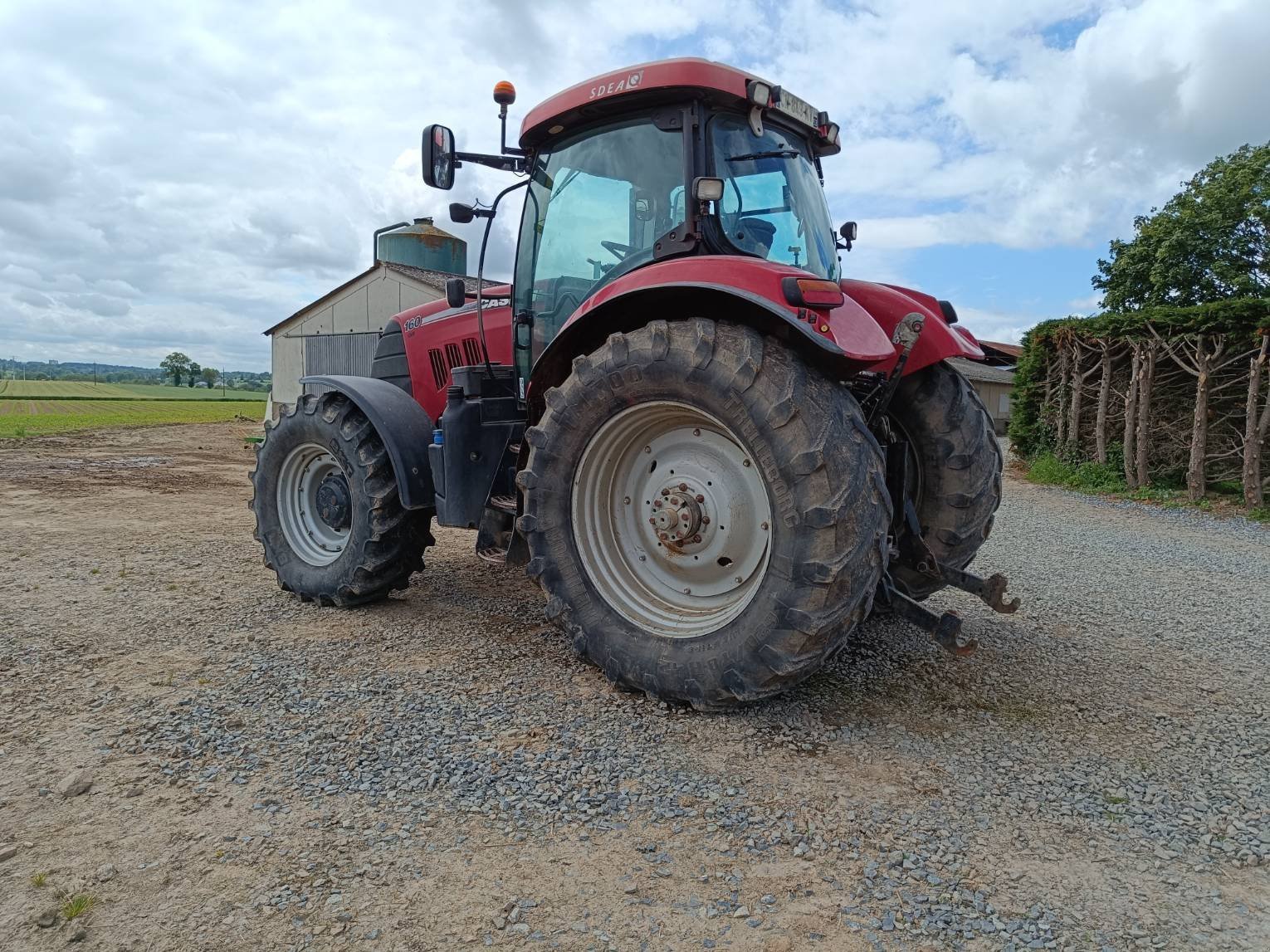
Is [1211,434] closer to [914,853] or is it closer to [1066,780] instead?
[1066,780]

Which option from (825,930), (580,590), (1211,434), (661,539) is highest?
(1211,434)

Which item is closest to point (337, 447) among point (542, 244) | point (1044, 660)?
point (542, 244)

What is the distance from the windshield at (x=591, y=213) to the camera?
362 centimetres

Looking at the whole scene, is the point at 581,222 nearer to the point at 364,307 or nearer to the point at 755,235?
the point at 755,235

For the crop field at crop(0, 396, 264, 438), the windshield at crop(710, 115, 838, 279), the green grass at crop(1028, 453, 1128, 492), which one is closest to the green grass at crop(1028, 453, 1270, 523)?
the green grass at crop(1028, 453, 1128, 492)

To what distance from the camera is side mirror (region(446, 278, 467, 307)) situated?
4.67m

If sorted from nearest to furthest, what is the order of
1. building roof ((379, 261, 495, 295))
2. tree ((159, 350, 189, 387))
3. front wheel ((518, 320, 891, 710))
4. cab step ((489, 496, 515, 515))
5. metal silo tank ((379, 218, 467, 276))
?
front wheel ((518, 320, 891, 710))
cab step ((489, 496, 515, 515))
building roof ((379, 261, 495, 295))
metal silo tank ((379, 218, 467, 276))
tree ((159, 350, 189, 387))

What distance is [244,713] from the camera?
3.13 meters

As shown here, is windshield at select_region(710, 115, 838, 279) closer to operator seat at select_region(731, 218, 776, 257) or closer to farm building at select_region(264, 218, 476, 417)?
operator seat at select_region(731, 218, 776, 257)

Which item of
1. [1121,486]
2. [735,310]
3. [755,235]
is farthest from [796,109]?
[1121,486]

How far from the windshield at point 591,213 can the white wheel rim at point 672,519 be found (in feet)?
2.71

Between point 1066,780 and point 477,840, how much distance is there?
1.94m

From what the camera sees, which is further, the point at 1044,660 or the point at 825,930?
the point at 1044,660

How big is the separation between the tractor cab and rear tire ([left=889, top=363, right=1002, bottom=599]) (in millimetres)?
749
